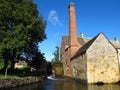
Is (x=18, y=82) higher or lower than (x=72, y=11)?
lower

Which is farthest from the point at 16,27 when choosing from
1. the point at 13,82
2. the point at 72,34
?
the point at 72,34

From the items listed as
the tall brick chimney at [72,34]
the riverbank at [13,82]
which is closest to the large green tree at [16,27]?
the riverbank at [13,82]

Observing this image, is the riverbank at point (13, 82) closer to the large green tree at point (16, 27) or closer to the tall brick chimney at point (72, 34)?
the large green tree at point (16, 27)

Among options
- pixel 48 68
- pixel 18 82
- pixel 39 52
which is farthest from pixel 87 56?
pixel 48 68

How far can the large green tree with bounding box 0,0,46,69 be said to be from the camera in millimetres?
23438

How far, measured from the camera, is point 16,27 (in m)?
24.2

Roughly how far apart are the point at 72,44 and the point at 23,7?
63.4 feet

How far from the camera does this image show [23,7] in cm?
2625

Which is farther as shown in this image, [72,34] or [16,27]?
[72,34]

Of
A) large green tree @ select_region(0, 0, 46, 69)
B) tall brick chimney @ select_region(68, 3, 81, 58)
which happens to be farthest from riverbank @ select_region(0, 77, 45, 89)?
tall brick chimney @ select_region(68, 3, 81, 58)

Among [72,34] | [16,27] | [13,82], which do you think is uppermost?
[72,34]

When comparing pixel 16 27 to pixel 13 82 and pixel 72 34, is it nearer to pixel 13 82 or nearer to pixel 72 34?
pixel 13 82

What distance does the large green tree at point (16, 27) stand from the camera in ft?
76.9

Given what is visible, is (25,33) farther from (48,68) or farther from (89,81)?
(48,68)
